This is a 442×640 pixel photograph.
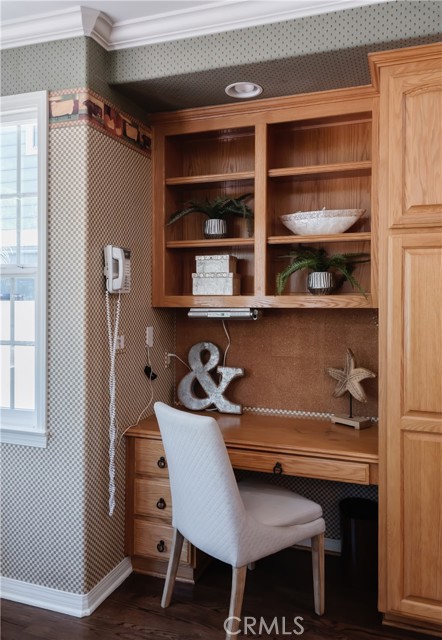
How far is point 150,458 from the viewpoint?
8.48 ft

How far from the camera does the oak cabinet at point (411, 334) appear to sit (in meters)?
2.04

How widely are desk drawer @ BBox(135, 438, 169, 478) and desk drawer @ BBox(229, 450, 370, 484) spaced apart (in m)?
0.37

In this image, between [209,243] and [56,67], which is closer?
[56,67]

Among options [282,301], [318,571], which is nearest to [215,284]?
[282,301]

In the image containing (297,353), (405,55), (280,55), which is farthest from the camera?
(297,353)

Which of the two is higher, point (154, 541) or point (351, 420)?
point (351, 420)

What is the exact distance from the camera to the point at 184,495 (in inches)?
84.9

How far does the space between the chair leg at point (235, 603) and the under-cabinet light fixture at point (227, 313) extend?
4.06 ft

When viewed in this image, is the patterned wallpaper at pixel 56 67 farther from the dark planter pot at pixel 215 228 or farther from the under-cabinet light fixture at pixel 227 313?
the under-cabinet light fixture at pixel 227 313

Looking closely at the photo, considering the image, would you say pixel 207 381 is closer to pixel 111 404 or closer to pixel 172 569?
pixel 111 404

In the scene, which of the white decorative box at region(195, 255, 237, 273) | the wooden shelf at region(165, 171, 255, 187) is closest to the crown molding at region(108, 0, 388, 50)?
the wooden shelf at region(165, 171, 255, 187)

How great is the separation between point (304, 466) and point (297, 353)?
77 centimetres

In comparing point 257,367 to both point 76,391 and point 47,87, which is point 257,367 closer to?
point 76,391

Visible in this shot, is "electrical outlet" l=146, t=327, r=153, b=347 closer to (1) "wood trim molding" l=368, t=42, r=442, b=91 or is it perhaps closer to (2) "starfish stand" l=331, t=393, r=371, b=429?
(2) "starfish stand" l=331, t=393, r=371, b=429
